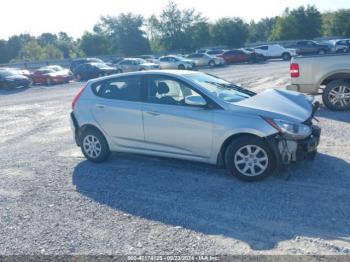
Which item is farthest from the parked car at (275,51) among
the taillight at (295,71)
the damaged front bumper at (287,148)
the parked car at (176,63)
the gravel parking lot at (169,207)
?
the damaged front bumper at (287,148)

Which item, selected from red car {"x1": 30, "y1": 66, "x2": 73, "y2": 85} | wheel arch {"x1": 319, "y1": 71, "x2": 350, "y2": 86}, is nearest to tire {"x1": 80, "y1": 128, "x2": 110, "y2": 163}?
wheel arch {"x1": 319, "y1": 71, "x2": 350, "y2": 86}

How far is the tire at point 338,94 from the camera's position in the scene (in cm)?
997

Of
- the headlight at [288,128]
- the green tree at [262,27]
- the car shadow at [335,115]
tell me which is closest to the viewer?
the headlight at [288,128]

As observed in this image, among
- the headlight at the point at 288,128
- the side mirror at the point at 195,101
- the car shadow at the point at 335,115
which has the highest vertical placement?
the side mirror at the point at 195,101

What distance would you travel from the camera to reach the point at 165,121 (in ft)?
20.2

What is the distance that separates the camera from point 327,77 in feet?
32.8

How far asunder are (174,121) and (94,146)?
5.93 feet

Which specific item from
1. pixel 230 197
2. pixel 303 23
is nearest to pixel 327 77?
pixel 230 197

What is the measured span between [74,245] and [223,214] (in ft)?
5.70

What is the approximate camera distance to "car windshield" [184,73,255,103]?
19.8ft

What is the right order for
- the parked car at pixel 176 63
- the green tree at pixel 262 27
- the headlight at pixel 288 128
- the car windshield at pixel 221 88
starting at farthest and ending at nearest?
the green tree at pixel 262 27, the parked car at pixel 176 63, the car windshield at pixel 221 88, the headlight at pixel 288 128

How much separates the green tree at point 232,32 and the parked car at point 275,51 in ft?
73.4

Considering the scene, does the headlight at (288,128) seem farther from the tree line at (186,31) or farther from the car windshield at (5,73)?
the tree line at (186,31)

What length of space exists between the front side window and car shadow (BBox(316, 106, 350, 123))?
479cm
